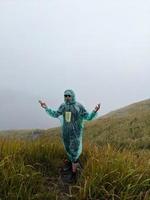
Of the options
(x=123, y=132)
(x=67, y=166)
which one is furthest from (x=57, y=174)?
(x=123, y=132)

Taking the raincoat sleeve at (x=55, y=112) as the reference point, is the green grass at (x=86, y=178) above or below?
below

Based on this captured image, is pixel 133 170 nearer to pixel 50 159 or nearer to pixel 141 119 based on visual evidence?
pixel 50 159

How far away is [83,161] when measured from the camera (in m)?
14.4

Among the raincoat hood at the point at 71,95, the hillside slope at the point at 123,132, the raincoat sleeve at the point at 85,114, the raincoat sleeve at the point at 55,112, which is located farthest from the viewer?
the hillside slope at the point at 123,132

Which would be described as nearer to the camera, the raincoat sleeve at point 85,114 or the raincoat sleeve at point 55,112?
the raincoat sleeve at point 85,114

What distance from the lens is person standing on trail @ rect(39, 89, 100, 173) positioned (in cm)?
1416

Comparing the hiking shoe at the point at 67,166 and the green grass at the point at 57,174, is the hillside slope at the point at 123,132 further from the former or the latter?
the green grass at the point at 57,174

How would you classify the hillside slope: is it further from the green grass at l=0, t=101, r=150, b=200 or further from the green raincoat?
the green grass at l=0, t=101, r=150, b=200

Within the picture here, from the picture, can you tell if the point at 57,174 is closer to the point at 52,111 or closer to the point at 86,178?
the point at 52,111

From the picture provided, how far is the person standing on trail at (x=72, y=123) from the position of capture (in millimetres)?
14156

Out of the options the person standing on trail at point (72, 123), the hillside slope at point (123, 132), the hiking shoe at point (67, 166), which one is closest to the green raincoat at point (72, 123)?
the person standing on trail at point (72, 123)

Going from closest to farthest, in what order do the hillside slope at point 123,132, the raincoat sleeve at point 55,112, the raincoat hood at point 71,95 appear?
the raincoat hood at point 71,95, the raincoat sleeve at point 55,112, the hillside slope at point 123,132

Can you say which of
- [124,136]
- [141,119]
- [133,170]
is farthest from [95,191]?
[141,119]

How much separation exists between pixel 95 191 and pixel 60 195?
104 cm
